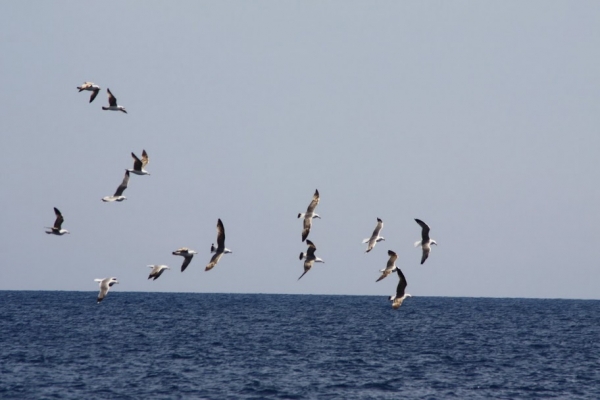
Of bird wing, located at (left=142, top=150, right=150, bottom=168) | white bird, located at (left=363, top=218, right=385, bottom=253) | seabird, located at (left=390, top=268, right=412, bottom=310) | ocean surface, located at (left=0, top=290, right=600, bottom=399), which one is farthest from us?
ocean surface, located at (left=0, top=290, right=600, bottom=399)

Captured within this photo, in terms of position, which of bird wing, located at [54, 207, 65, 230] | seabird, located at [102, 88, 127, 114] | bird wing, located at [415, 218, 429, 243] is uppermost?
seabird, located at [102, 88, 127, 114]

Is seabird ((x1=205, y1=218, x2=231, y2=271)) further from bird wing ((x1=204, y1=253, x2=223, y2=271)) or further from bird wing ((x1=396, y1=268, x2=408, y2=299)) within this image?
bird wing ((x1=396, y1=268, x2=408, y2=299))

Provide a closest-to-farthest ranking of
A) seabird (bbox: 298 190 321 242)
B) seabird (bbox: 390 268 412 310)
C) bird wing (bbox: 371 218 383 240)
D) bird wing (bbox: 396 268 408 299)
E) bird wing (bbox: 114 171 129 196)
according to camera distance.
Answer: bird wing (bbox: 396 268 408 299), seabird (bbox: 390 268 412 310), seabird (bbox: 298 190 321 242), bird wing (bbox: 114 171 129 196), bird wing (bbox: 371 218 383 240)

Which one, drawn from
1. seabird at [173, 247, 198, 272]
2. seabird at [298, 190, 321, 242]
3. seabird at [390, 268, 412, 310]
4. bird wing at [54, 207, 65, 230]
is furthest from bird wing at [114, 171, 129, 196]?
seabird at [390, 268, 412, 310]

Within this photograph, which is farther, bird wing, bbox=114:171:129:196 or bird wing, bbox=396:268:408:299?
bird wing, bbox=114:171:129:196

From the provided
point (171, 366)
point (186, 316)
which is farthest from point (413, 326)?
point (171, 366)

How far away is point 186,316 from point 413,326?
2922 centimetres

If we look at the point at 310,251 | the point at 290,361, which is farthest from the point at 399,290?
the point at 290,361

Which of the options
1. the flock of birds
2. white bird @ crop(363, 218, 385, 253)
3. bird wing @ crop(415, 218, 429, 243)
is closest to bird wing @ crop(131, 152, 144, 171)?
the flock of birds

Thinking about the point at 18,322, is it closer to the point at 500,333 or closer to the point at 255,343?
the point at 255,343

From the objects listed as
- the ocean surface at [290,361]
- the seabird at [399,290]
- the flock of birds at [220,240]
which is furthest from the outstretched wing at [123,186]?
the seabird at [399,290]

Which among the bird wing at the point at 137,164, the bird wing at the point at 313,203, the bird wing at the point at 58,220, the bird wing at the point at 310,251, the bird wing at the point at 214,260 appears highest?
the bird wing at the point at 137,164

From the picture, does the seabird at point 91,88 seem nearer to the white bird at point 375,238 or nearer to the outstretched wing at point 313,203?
the outstretched wing at point 313,203

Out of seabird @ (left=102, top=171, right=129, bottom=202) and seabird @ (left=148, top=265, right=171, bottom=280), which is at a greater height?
seabird @ (left=102, top=171, right=129, bottom=202)
